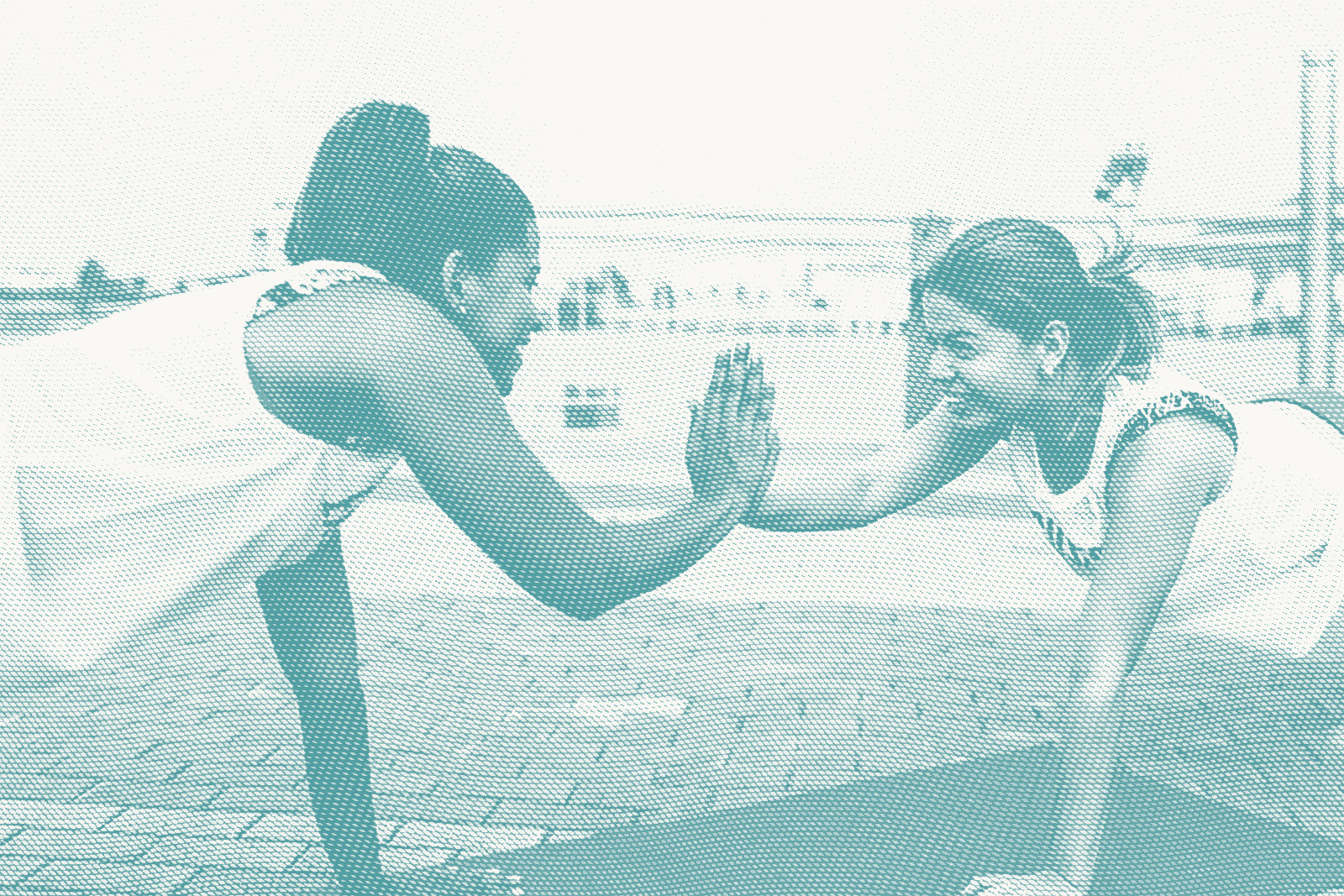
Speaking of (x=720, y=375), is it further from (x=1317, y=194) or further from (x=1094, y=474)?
(x=1317, y=194)

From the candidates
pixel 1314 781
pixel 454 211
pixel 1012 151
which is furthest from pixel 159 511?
pixel 1314 781

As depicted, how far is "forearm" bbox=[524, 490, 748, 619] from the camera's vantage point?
1.27 m

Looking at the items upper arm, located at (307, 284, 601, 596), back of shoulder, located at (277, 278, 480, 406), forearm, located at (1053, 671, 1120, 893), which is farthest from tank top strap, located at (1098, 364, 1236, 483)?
back of shoulder, located at (277, 278, 480, 406)

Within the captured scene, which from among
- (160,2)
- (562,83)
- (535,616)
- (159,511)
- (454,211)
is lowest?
(535,616)

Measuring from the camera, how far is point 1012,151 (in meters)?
1.55

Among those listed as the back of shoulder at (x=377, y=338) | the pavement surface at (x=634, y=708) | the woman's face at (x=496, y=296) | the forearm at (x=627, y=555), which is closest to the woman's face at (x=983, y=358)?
the pavement surface at (x=634, y=708)

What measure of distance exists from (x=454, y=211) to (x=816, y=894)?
89 centimetres

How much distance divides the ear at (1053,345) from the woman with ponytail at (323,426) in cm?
37

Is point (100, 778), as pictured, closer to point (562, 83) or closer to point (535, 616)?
point (535, 616)

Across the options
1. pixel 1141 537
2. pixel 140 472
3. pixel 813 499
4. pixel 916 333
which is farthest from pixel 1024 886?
pixel 140 472

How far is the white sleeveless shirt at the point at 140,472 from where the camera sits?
129 cm

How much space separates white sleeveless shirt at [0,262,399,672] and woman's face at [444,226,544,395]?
107 millimetres

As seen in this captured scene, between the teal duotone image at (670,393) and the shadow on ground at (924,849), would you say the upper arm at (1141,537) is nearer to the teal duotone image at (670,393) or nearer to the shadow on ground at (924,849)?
the teal duotone image at (670,393)

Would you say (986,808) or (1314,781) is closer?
(986,808)
